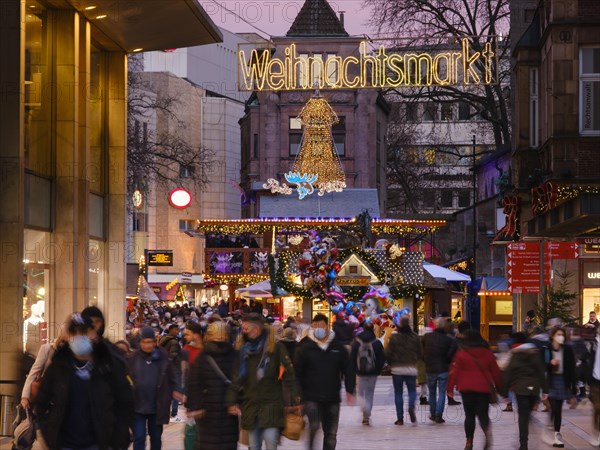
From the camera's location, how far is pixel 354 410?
2659 centimetres

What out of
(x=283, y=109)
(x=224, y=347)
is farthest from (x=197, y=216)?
(x=224, y=347)

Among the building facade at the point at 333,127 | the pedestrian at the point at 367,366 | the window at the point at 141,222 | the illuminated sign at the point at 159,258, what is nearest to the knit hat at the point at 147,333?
the pedestrian at the point at 367,366

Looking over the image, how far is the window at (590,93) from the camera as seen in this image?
31.7m

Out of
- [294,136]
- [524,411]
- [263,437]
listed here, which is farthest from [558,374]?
[294,136]

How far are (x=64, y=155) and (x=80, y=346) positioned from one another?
15955 millimetres

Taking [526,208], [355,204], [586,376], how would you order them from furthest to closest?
[355,204], [526,208], [586,376]

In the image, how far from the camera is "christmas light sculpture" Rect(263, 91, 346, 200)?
60.6 meters

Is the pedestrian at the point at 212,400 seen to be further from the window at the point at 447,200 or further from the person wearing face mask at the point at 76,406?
the window at the point at 447,200

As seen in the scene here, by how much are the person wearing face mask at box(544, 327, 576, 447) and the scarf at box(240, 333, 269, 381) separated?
632 cm

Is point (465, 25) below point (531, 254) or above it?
above

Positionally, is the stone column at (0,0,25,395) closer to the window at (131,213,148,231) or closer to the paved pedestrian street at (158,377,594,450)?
the paved pedestrian street at (158,377,594,450)

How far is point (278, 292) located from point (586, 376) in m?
21.1

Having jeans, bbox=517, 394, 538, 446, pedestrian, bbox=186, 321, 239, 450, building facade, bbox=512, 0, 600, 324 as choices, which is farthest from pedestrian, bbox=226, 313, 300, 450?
building facade, bbox=512, 0, 600, 324

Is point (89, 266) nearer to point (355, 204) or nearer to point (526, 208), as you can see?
point (526, 208)
